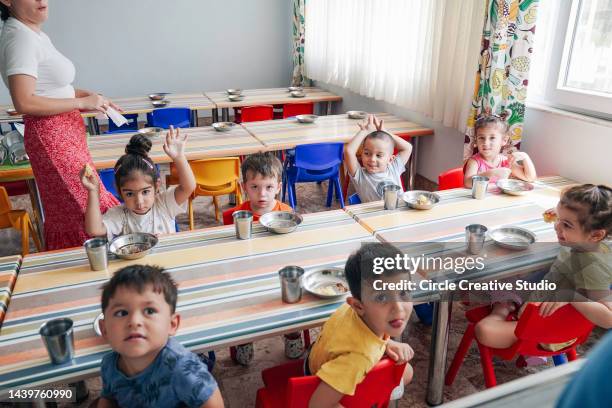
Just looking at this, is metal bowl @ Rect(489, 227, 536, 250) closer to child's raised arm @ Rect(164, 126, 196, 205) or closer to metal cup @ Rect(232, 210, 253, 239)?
metal cup @ Rect(232, 210, 253, 239)

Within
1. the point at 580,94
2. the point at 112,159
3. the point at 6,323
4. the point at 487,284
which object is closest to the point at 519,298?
the point at 487,284

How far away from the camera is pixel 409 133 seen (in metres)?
3.73

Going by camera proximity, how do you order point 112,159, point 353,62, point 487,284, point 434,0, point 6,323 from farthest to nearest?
point 353,62
point 434,0
point 112,159
point 487,284
point 6,323

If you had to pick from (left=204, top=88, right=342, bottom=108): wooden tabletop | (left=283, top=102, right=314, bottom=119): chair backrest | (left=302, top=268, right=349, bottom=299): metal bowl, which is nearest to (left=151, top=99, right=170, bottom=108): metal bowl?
(left=204, top=88, right=342, bottom=108): wooden tabletop

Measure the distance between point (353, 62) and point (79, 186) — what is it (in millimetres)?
3375

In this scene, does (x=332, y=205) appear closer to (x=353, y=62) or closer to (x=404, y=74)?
(x=404, y=74)

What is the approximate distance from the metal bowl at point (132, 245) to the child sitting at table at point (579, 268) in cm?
130

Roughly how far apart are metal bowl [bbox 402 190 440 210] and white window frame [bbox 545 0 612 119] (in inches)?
46.7

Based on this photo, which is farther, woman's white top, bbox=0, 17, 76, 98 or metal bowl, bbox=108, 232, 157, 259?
woman's white top, bbox=0, 17, 76, 98

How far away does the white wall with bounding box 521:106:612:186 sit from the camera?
256 cm

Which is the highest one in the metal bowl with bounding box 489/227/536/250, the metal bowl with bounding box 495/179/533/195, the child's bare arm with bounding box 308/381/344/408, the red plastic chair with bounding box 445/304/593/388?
the metal bowl with bounding box 495/179/533/195

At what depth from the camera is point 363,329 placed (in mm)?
1242

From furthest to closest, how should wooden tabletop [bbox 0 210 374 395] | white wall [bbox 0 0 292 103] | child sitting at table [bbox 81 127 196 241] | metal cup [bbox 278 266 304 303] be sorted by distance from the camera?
white wall [bbox 0 0 292 103]
child sitting at table [bbox 81 127 196 241]
metal cup [bbox 278 266 304 303]
wooden tabletop [bbox 0 210 374 395]

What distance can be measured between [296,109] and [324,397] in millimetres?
3988
